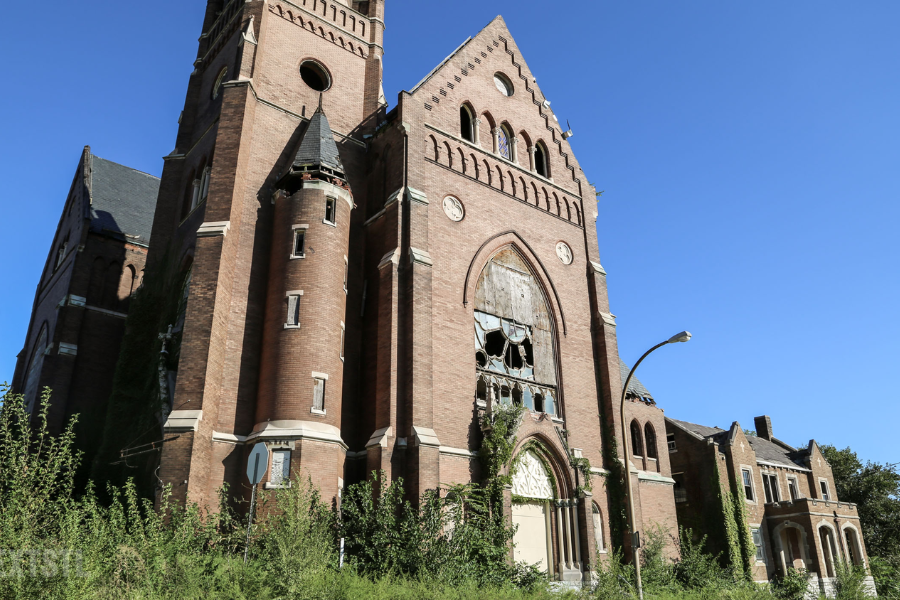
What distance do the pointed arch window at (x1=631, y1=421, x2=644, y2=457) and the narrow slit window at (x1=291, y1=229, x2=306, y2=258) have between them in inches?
661

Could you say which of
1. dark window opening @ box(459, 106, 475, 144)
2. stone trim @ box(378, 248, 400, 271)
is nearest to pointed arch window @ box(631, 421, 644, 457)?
stone trim @ box(378, 248, 400, 271)

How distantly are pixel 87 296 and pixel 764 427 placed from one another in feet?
143

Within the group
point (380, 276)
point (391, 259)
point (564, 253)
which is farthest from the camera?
point (564, 253)

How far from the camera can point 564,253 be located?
30422mm

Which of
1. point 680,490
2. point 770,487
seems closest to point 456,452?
point 680,490

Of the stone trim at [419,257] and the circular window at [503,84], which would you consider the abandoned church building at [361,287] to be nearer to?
the stone trim at [419,257]

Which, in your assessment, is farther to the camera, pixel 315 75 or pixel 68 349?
pixel 315 75

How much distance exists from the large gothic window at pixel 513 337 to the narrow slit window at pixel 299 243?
22.4ft

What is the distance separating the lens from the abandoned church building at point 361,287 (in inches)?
832

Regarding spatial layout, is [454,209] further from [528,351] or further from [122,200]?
[122,200]

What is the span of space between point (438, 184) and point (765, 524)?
1083 inches

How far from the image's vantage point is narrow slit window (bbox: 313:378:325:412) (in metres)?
20.8

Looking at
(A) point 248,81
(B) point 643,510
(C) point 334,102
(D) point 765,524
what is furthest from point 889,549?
(A) point 248,81

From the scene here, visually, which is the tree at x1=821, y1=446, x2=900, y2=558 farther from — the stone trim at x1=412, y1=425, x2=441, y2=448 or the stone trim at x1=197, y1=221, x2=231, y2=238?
the stone trim at x1=197, y1=221, x2=231, y2=238
